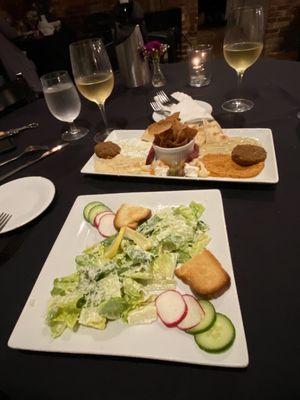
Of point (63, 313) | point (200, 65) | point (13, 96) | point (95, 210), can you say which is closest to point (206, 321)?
point (63, 313)

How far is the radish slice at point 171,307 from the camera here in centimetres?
64

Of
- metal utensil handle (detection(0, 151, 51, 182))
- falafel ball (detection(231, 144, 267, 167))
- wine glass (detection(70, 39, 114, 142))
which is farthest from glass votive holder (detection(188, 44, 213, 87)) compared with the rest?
metal utensil handle (detection(0, 151, 51, 182))

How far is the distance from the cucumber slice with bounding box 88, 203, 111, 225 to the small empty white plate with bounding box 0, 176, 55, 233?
0.20 meters

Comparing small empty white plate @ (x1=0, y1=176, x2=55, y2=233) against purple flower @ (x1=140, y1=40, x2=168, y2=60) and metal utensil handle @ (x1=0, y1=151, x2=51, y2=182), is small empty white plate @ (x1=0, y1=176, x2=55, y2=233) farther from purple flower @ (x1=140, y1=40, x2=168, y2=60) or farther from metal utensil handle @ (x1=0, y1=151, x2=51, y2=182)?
purple flower @ (x1=140, y1=40, x2=168, y2=60)

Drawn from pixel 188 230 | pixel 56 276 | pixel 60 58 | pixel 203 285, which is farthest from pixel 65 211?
pixel 60 58

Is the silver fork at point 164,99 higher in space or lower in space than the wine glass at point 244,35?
lower

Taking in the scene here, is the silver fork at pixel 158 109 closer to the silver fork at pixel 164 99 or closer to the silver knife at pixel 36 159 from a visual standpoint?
the silver fork at pixel 164 99

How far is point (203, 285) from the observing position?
2.24 ft

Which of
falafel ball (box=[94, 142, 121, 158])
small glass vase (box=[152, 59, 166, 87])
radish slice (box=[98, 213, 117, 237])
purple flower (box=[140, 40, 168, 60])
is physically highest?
purple flower (box=[140, 40, 168, 60])

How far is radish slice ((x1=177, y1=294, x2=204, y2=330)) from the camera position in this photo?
2.06 feet

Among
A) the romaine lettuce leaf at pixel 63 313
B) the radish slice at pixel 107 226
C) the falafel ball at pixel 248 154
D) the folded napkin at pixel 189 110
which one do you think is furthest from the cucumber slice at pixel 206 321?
the folded napkin at pixel 189 110

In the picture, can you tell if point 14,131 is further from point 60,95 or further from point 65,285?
point 65,285

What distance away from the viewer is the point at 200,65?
185cm

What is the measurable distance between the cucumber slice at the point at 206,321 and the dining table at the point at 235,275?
0.23 ft
